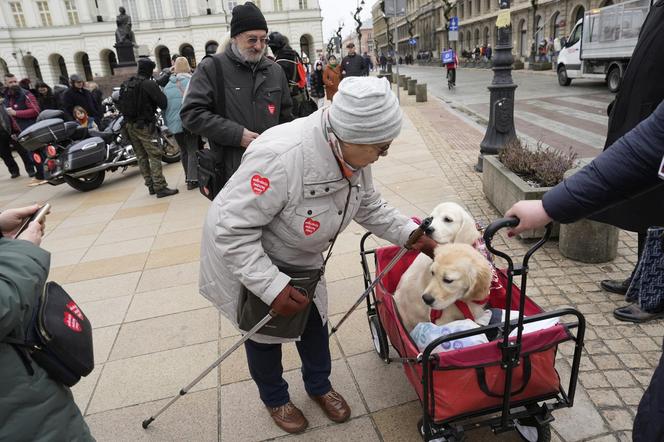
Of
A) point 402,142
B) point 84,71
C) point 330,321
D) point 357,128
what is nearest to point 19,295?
point 357,128

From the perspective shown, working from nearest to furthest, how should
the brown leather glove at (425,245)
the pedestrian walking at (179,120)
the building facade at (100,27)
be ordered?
the brown leather glove at (425,245)
the pedestrian walking at (179,120)
the building facade at (100,27)

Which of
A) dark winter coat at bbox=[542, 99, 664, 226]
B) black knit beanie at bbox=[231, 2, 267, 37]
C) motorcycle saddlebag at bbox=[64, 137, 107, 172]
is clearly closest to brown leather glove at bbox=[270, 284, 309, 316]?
dark winter coat at bbox=[542, 99, 664, 226]

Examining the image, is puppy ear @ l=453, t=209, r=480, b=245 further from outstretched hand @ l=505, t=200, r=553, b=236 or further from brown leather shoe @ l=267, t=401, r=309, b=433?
brown leather shoe @ l=267, t=401, r=309, b=433

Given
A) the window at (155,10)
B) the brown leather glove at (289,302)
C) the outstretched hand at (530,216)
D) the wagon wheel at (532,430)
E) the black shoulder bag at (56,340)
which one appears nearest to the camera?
the black shoulder bag at (56,340)

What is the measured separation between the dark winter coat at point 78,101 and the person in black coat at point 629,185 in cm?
1200

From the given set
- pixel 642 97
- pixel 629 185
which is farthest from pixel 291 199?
pixel 642 97

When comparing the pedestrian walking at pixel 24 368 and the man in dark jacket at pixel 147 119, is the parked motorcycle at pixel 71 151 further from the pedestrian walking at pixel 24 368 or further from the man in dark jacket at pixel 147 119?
the pedestrian walking at pixel 24 368

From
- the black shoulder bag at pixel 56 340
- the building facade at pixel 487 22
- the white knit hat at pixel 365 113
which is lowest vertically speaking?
the black shoulder bag at pixel 56 340

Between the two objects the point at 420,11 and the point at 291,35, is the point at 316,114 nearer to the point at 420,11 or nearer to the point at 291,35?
the point at 291,35

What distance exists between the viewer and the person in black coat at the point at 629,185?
138 cm

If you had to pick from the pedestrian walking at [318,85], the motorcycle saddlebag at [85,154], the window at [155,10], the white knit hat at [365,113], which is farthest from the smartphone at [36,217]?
the window at [155,10]

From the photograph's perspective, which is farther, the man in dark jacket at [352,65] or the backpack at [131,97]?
the man in dark jacket at [352,65]

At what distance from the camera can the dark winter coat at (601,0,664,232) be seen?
255 cm

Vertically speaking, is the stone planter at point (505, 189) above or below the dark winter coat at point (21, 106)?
below
